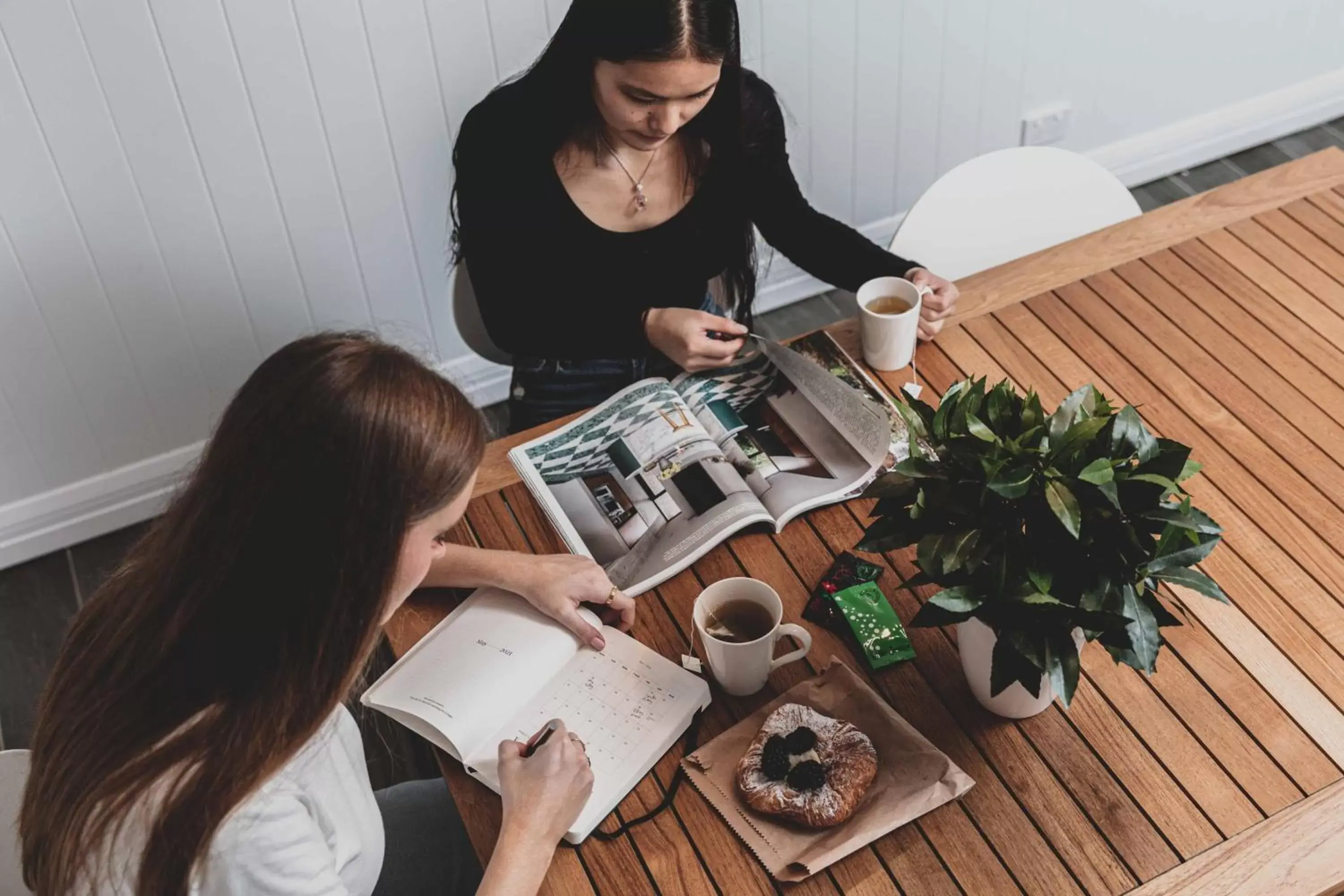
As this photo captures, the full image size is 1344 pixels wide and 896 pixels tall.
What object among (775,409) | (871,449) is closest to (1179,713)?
(871,449)

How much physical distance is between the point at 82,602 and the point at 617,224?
4.55 ft

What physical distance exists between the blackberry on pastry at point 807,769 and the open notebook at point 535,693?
0.30ft

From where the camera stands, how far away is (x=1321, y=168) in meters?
1.77

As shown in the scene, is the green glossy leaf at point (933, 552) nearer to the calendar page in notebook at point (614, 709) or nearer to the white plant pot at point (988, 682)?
the white plant pot at point (988, 682)

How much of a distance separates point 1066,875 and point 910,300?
2.36 ft

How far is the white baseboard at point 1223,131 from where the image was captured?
2.95m

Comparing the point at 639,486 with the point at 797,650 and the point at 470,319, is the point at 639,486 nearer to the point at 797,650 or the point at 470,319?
the point at 797,650

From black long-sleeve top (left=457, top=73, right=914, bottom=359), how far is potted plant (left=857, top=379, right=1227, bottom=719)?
0.67 m

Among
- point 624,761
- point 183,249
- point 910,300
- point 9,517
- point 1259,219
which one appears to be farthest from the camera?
point 9,517

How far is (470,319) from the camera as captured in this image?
178cm

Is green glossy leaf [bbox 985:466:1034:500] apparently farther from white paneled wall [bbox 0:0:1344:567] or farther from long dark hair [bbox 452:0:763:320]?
white paneled wall [bbox 0:0:1344:567]

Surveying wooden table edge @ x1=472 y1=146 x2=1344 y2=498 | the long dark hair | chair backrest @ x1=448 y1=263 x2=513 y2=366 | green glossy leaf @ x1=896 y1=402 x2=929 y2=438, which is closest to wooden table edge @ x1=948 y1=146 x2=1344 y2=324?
wooden table edge @ x1=472 y1=146 x2=1344 y2=498

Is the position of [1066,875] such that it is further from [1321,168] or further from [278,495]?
[1321,168]

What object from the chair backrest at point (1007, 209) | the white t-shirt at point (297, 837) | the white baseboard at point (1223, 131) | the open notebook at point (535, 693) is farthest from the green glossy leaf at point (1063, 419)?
the white baseboard at point (1223, 131)
